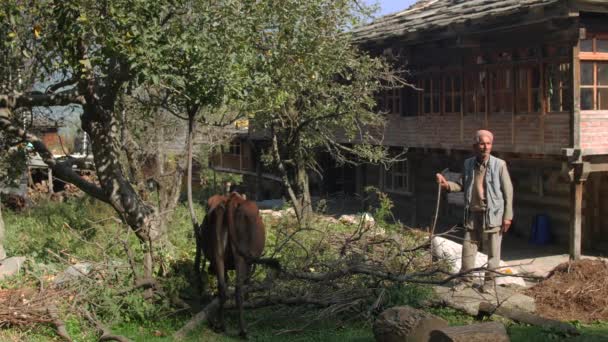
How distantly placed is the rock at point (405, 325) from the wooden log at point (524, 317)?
1.24 metres

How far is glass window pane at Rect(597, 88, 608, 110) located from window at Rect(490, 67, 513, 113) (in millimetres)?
1776

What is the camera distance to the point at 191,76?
850 cm

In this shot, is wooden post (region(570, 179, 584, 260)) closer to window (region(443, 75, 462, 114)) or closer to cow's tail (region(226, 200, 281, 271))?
window (region(443, 75, 462, 114))

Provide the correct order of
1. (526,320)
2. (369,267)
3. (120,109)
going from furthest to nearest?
(120,109)
(369,267)
(526,320)

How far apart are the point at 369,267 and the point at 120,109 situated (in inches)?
238

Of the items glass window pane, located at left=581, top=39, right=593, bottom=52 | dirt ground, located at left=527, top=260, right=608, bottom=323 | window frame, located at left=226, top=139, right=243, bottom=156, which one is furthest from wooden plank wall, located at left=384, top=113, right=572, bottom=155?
window frame, located at left=226, top=139, right=243, bottom=156

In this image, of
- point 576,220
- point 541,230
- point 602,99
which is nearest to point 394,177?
point 541,230

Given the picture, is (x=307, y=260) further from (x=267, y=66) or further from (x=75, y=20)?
(x=75, y=20)

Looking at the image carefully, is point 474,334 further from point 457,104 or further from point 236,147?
point 236,147

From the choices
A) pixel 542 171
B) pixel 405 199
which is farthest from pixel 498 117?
pixel 405 199

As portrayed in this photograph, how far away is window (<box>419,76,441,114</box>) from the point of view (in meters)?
18.0

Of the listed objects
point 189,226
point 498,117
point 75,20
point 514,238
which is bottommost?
point 514,238

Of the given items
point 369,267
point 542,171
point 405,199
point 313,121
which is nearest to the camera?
point 369,267

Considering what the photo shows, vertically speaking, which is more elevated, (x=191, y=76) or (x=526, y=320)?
(x=191, y=76)
